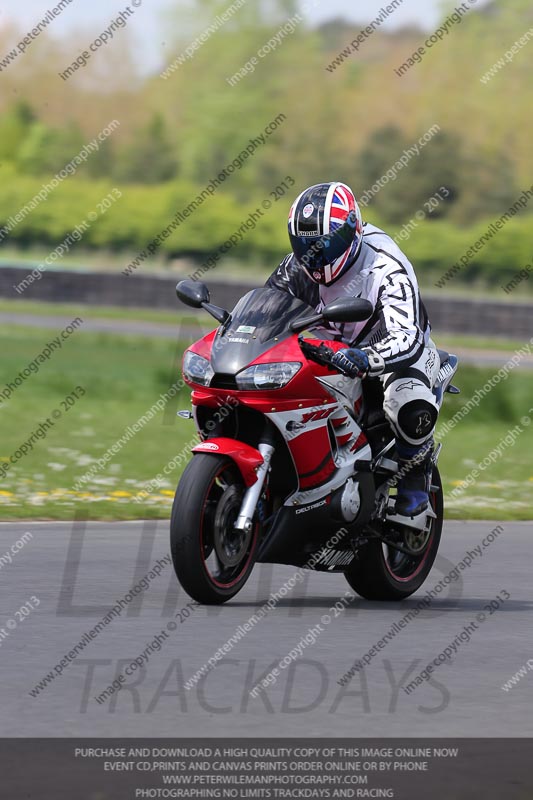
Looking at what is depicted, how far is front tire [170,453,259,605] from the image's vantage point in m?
6.79

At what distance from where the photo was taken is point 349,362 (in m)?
7.07

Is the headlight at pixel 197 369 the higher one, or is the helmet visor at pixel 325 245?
the helmet visor at pixel 325 245

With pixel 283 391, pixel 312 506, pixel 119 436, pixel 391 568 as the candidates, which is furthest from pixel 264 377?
pixel 119 436

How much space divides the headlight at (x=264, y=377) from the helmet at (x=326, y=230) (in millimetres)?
689

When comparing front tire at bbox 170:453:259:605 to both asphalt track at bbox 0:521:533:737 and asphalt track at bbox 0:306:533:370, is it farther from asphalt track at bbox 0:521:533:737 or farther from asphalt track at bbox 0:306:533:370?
asphalt track at bbox 0:306:533:370

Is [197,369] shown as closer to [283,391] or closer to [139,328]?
[283,391]

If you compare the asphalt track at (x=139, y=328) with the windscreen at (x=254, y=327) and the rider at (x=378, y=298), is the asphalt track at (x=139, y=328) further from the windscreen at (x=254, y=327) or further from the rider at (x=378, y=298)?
the windscreen at (x=254, y=327)

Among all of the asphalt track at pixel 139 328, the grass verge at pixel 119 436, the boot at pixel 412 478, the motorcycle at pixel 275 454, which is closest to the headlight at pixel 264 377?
the motorcycle at pixel 275 454

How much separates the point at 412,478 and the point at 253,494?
1.09 m

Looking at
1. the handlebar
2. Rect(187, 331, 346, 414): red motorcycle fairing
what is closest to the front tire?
Rect(187, 331, 346, 414): red motorcycle fairing

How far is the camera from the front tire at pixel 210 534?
679 cm

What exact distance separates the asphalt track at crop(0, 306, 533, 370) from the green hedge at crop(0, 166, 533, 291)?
13217 mm

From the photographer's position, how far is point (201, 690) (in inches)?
223

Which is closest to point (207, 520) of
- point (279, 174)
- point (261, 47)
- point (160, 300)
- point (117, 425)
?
point (117, 425)
